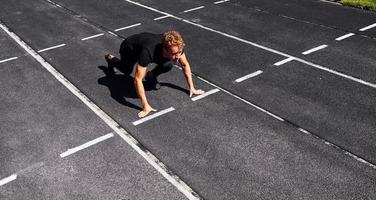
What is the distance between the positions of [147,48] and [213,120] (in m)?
1.88

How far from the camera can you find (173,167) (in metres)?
6.32

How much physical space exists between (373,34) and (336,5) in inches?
125

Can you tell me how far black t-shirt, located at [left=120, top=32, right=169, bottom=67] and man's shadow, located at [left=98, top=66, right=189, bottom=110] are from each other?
1090 mm

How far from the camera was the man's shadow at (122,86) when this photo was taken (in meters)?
8.60

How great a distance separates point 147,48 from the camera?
24.0 ft

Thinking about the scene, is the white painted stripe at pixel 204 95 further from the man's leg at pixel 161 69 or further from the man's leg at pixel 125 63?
the man's leg at pixel 125 63

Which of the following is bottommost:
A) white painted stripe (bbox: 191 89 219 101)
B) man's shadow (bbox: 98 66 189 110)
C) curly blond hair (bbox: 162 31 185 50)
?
man's shadow (bbox: 98 66 189 110)

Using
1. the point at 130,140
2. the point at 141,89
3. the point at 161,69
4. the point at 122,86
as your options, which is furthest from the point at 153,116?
the point at 122,86

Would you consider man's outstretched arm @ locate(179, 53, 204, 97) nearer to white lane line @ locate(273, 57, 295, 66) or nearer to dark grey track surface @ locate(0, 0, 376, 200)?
dark grey track surface @ locate(0, 0, 376, 200)

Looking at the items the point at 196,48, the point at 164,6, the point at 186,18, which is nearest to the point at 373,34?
the point at 196,48

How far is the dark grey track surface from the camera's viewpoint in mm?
5957

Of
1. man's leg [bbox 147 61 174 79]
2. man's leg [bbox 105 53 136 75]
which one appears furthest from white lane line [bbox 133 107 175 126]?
man's leg [bbox 105 53 136 75]

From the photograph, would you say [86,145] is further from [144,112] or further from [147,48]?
[147,48]

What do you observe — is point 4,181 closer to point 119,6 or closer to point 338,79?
point 338,79
